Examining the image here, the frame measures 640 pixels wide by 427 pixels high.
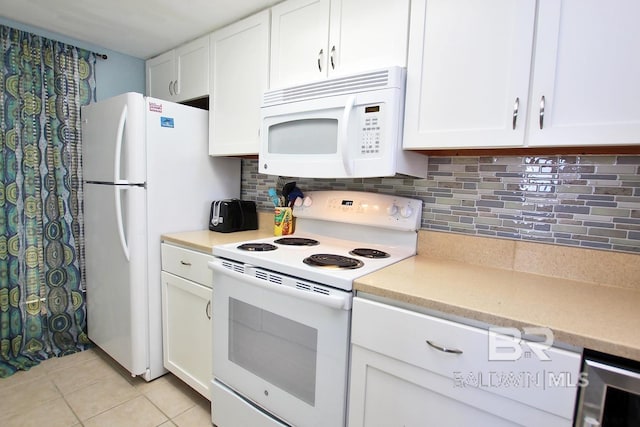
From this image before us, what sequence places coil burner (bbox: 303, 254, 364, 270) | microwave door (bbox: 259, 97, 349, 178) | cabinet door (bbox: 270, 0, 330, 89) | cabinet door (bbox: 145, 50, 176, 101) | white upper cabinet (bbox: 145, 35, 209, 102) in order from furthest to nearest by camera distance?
cabinet door (bbox: 145, 50, 176, 101), white upper cabinet (bbox: 145, 35, 209, 102), cabinet door (bbox: 270, 0, 330, 89), microwave door (bbox: 259, 97, 349, 178), coil burner (bbox: 303, 254, 364, 270)

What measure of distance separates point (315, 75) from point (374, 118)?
0.44m

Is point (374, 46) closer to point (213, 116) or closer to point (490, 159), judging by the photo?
point (490, 159)

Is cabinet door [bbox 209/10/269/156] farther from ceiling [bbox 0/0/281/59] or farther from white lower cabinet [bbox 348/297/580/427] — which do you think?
white lower cabinet [bbox 348/297/580/427]

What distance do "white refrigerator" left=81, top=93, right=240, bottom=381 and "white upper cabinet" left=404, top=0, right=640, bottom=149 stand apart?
1357 millimetres

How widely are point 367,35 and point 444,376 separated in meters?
1.29

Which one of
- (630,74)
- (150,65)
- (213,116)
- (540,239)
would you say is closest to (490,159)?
(540,239)

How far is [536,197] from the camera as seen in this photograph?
1288 mm

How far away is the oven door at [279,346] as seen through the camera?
3.70 feet

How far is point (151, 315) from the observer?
1.91 meters

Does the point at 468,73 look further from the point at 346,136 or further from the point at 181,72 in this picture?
the point at 181,72

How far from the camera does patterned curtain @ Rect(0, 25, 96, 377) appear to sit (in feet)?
6.50

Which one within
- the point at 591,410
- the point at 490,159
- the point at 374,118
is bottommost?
the point at 591,410

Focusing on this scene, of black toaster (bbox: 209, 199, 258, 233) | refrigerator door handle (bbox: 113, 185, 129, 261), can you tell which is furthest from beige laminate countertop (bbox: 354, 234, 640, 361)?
refrigerator door handle (bbox: 113, 185, 129, 261)

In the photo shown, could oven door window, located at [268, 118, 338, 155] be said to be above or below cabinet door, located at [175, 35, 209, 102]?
below
